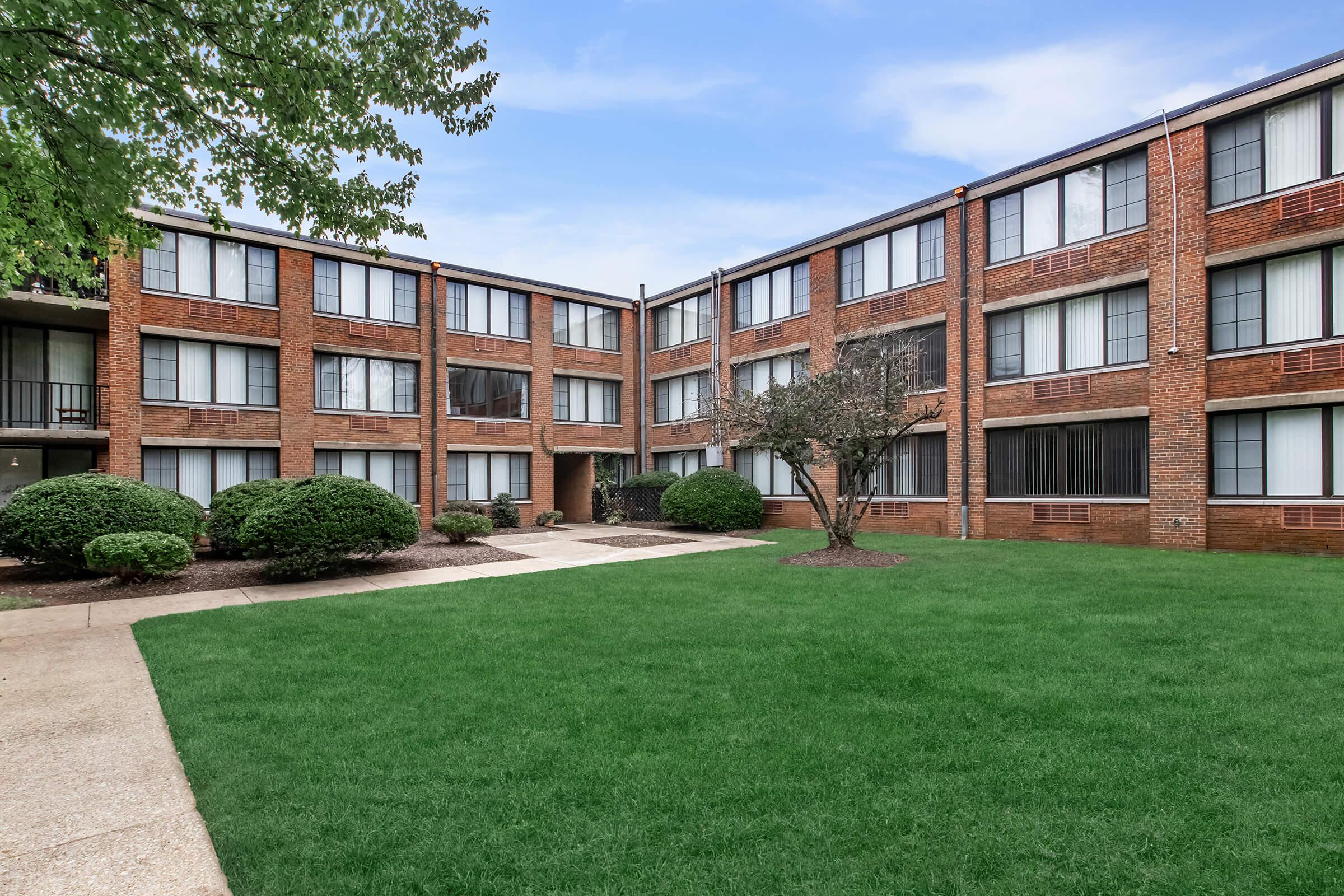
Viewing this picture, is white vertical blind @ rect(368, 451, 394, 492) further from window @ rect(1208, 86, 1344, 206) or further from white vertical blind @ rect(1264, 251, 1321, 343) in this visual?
white vertical blind @ rect(1264, 251, 1321, 343)

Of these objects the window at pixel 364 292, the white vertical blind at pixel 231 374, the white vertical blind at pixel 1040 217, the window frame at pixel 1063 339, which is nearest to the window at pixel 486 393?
the window at pixel 364 292

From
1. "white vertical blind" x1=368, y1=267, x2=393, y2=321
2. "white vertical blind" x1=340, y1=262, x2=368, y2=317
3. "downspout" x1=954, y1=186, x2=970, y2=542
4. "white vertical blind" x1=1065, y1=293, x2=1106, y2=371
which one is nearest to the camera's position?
"white vertical blind" x1=1065, y1=293, x2=1106, y2=371

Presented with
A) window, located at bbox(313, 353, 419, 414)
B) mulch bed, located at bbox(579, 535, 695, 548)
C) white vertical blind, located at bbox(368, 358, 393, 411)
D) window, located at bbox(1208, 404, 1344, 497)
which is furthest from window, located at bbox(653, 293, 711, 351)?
window, located at bbox(1208, 404, 1344, 497)

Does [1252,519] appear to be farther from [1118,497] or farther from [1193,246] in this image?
[1193,246]

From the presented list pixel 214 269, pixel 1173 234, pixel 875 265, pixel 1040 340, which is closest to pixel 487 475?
pixel 214 269

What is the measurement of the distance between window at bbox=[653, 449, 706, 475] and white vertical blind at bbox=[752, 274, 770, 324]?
505 centimetres

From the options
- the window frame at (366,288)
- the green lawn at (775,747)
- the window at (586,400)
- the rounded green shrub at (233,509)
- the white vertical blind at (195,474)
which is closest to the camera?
the green lawn at (775,747)

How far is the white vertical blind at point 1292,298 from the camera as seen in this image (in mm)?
13609

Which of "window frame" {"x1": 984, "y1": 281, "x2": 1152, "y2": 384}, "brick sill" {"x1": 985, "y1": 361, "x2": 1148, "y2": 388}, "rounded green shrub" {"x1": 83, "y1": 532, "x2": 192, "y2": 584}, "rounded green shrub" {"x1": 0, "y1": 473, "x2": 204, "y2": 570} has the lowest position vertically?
"rounded green shrub" {"x1": 83, "y1": 532, "x2": 192, "y2": 584}

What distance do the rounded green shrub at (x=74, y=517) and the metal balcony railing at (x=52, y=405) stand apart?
21.0 ft

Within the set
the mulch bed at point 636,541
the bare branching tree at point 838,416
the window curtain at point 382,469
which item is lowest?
the mulch bed at point 636,541

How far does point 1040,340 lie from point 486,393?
1680 cm

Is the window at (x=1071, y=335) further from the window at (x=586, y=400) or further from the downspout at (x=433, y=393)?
the downspout at (x=433, y=393)

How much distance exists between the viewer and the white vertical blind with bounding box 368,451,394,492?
2281cm
